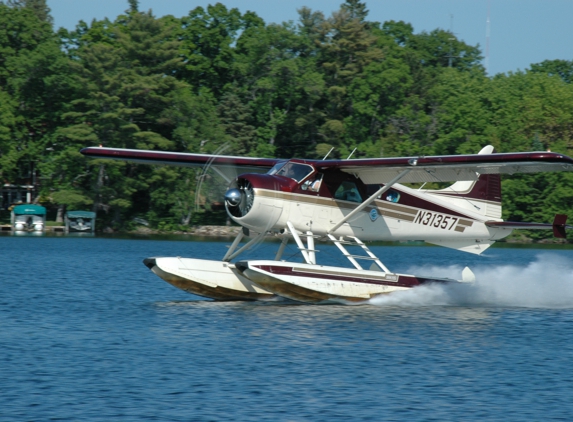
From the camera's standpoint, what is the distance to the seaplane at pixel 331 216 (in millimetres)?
14016

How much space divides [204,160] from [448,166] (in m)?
4.96

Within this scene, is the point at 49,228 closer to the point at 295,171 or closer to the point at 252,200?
the point at 295,171

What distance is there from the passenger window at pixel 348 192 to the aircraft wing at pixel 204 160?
1355 millimetres

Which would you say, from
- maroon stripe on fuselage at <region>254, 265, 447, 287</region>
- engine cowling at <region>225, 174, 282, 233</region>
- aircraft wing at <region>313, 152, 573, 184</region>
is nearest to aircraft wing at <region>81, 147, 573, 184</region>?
aircraft wing at <region>313, 152, 573, 184</region>

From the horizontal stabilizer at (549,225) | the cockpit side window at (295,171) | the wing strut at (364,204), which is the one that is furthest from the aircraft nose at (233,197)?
the horizontal stabilizer at (549,225)

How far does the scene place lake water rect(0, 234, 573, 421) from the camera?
8.55 metres

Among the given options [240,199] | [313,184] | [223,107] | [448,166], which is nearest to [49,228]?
[223,107]

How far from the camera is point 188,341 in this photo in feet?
38.1

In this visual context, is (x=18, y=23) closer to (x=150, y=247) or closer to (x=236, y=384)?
(x=150, y=247)

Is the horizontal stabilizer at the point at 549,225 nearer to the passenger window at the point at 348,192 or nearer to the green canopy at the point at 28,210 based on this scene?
the passenger window at the point at 348,192

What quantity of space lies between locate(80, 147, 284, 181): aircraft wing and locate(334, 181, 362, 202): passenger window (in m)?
1.36

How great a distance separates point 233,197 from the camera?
13.9 meters

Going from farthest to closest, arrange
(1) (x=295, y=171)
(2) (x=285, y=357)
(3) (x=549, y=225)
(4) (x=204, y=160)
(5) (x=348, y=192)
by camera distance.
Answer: (4) (x=204, y=160), (3) (x=549, y=225), (5) (x=348, y=192), (1) (x=295, y=171), (2) (x=285, y=357)

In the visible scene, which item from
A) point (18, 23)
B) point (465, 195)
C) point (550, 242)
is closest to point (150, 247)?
point (465, 195)
